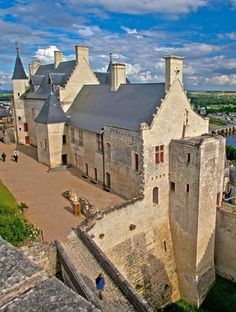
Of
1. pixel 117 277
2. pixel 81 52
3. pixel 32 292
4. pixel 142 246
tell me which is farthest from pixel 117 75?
pixel 32 292

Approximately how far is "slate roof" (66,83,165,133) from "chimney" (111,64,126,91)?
493 mm

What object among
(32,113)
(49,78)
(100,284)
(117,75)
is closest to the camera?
(100,284)

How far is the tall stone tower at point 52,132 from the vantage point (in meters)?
26.5

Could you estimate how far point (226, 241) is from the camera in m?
20.6

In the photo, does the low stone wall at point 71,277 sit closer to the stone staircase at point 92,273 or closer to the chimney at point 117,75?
the stone staircase at point 92,273

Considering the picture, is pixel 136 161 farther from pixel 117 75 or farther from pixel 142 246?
pixel 117 75

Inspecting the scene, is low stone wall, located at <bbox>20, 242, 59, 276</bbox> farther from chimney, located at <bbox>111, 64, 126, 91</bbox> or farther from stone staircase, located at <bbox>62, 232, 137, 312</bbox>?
chimney, located at <bbox>111, 64, 126, 91</bbox>

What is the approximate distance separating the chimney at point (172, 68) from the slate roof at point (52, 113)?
37.4ft

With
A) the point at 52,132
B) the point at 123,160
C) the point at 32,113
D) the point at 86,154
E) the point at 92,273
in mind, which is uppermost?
the point at 32,113

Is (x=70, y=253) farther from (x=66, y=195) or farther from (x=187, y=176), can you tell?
(x=187, y=176)

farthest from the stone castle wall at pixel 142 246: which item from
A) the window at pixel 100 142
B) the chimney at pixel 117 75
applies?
the chimney at pixel 117 75

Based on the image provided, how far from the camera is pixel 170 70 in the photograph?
18953mm

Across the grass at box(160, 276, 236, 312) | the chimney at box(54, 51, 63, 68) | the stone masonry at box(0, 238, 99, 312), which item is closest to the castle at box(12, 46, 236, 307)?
the grass at box(160, 276, 236, 312)

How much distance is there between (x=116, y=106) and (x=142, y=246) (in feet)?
34.6
